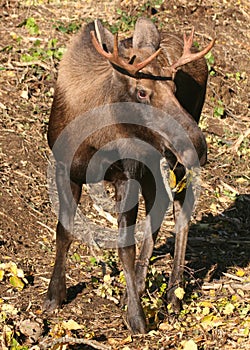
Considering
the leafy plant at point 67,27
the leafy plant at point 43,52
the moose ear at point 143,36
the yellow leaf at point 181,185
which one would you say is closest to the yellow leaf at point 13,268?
the yellow leaf at point 181,185

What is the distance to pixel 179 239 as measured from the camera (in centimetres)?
698

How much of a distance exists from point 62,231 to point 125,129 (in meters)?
1.12

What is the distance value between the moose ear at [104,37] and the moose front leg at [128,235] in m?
1.09

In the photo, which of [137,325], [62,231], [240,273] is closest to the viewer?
[137,325]

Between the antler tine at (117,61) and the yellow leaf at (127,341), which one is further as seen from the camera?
the yellow leaf at (127,341)

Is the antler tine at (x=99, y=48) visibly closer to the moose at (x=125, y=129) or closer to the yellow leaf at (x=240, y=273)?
the moose at (x=125, y=129)

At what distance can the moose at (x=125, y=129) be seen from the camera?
583 cm

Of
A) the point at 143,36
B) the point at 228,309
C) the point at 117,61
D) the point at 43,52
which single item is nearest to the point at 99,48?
the point at 117,61

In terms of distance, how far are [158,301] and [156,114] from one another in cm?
170

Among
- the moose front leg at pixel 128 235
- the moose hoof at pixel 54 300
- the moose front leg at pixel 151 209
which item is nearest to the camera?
the moose front leg at pixel 128 235

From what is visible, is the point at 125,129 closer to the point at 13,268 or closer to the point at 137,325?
the point at 137,325

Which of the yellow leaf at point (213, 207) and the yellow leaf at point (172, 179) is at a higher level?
the yellow leaf at point (172, 179)

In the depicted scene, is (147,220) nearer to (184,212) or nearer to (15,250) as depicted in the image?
(184,212)

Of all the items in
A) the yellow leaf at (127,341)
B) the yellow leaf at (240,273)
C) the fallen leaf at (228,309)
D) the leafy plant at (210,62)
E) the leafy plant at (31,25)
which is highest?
the yellow leaf at (127,341)
